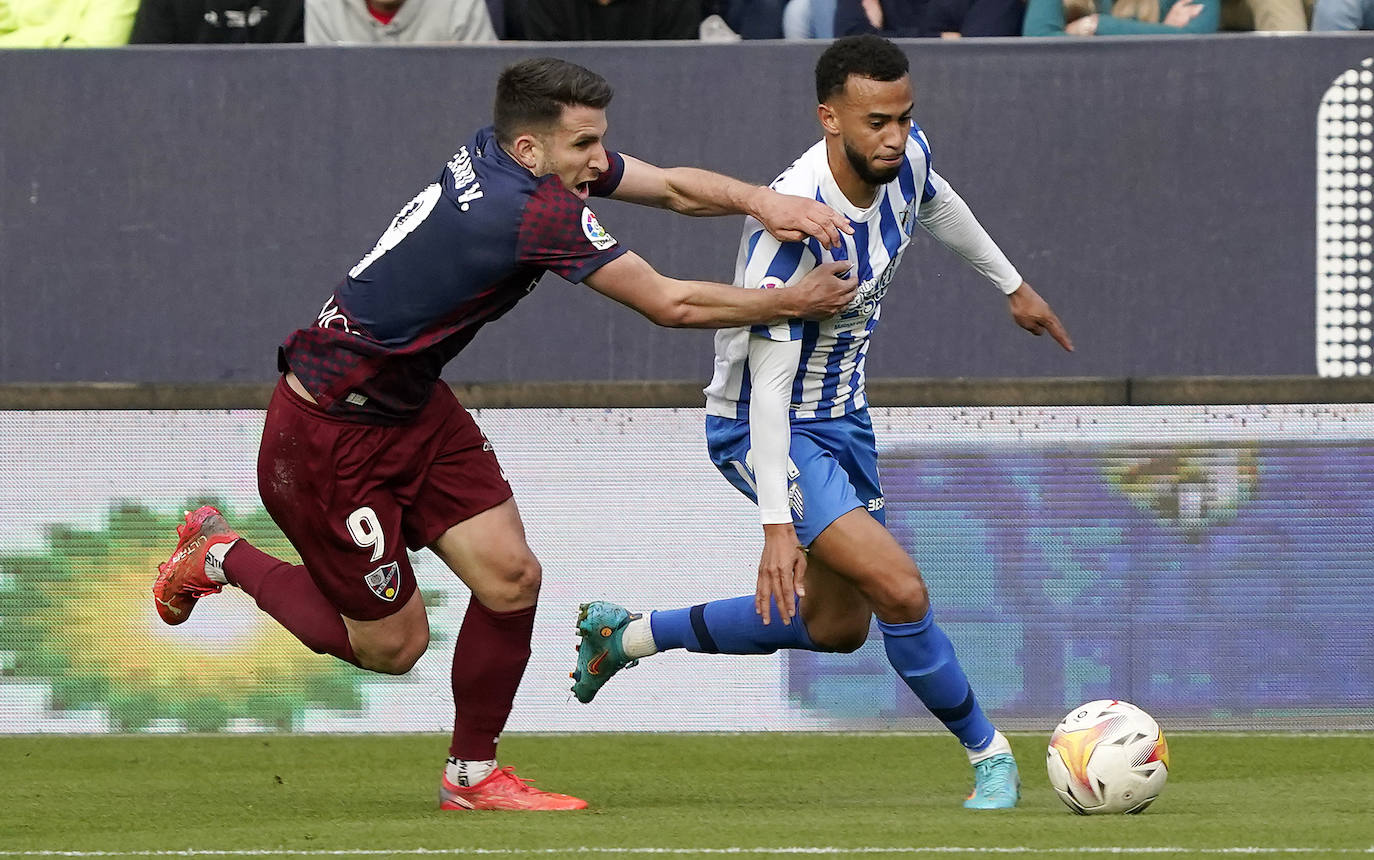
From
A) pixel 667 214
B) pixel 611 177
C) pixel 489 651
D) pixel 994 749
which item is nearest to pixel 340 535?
pixel 489 651

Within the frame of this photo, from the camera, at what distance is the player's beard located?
5125 millimetres

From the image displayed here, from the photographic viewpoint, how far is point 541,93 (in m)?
4.92

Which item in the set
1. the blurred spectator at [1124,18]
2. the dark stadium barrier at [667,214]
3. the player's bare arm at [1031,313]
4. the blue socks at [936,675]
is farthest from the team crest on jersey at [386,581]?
the blurred spectator at [1124,18]

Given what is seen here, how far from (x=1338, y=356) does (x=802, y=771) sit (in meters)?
2.88

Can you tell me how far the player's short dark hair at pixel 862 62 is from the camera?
5090 mm

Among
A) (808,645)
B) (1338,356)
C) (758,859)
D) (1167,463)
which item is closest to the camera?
(758,859)

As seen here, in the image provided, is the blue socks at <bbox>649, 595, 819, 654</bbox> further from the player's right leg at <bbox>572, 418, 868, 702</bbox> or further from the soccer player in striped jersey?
the soccer player in striped jersey

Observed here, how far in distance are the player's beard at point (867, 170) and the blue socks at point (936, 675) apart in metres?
1.11

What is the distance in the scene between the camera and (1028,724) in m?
6.88

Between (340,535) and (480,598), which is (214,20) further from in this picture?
(480,598)

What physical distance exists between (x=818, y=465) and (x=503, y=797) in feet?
3.89

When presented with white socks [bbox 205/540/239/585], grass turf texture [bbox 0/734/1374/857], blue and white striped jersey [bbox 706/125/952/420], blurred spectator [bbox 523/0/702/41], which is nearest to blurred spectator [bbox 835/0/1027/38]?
blurred spectator [bbox 523/0/702/41]

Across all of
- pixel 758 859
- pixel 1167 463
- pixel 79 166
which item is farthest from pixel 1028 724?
pixel 79 166

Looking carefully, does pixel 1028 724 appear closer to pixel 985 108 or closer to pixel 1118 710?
pixel 1118 710
